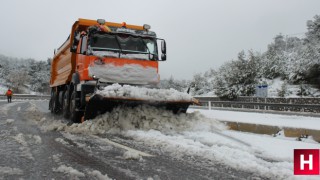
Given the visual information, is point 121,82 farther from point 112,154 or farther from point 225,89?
point 225,89

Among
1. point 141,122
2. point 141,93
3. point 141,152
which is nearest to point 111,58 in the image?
point 141,93

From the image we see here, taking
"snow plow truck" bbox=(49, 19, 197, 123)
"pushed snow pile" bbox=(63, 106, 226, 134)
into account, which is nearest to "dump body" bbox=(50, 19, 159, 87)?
"snow plow truck" bbox=(49, 19, 197, 123)

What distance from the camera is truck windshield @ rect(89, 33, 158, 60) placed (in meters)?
8.83

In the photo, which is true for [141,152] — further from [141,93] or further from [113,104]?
[113,104]

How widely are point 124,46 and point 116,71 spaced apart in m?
0.89

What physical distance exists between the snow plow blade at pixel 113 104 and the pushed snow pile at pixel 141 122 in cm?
14

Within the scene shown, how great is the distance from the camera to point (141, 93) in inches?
311

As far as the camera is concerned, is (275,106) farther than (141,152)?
Yes

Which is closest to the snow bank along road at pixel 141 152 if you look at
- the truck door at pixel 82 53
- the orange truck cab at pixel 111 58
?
the orange truck cab at pixel 111 58

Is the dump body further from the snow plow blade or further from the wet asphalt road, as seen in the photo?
the wet asphalt road

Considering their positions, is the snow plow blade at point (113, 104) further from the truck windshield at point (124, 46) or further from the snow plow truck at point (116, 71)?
the truck windshield at point (124, 46)

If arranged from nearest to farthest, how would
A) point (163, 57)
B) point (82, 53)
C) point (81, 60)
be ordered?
point (82, 53) → point (81, 60) → point (163, 57)

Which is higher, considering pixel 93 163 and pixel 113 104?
pixel 113 104

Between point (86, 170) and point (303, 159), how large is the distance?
8.78ft
